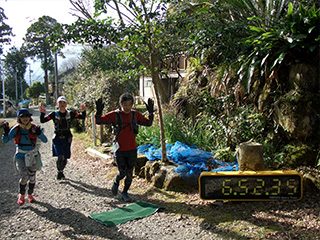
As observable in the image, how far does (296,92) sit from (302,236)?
2.92m

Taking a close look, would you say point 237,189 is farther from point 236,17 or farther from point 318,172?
point 236,17

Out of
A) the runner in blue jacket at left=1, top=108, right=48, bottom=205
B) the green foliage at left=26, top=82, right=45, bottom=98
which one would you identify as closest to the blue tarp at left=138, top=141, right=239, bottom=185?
the runner in blue jacket at left=1, top=108, right=48, bottom=205

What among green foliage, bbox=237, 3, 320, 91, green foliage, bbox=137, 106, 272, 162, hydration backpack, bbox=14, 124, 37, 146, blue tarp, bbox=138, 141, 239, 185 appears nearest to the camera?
hydration backpack, bbox=14, 124, 37, 146

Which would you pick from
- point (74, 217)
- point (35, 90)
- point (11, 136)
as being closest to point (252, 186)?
point (74, 217)

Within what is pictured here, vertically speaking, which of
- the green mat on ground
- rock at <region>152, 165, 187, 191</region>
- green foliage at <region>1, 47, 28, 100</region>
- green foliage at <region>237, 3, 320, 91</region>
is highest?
green foliage at <region>1, 47, 28, 100</region>

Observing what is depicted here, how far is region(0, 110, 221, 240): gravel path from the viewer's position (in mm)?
3924

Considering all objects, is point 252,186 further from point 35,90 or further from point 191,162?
point 35,90

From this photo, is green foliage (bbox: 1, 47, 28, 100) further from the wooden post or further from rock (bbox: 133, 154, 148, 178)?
the wooden post

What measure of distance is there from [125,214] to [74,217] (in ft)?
2.51

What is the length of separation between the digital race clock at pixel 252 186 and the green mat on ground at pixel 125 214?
33.7 inches

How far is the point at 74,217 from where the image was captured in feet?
14.8

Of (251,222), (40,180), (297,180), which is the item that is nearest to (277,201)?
(297,180)

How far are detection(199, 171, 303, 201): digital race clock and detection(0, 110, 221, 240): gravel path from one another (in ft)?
1.96

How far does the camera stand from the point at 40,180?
6617 millimetres
